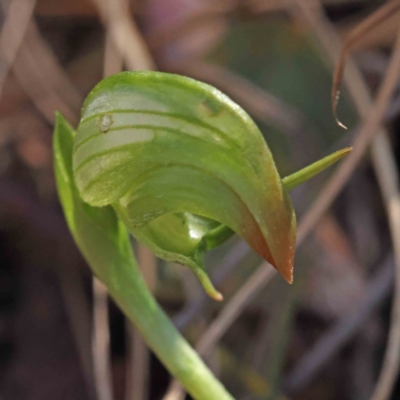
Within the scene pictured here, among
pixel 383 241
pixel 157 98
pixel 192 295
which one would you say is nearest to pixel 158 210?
pixel 157 98

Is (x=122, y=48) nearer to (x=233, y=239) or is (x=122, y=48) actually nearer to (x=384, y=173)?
(x=233, y=239)

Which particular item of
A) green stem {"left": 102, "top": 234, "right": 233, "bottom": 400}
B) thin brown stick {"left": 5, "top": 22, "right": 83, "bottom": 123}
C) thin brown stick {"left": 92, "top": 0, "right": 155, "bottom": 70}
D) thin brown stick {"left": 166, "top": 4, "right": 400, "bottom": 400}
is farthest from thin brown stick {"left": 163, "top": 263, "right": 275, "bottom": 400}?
thin brown stick {"left": 5, "top": 22, "right": 83, "bottom": 123}

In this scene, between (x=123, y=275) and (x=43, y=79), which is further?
(x=43, y=79)

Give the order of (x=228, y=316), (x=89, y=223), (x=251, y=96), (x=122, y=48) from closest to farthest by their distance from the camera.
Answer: (x=89, y=223)
(x=228, y=316)
(x=122, y=48)
(x=251, y=96)

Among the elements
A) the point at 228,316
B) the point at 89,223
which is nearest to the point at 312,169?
the point at 89,223

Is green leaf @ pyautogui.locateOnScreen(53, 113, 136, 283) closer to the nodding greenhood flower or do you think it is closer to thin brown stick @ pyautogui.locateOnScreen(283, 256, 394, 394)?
the nodding greenhood flower

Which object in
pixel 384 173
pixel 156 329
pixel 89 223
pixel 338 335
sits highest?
pixel 89 223
